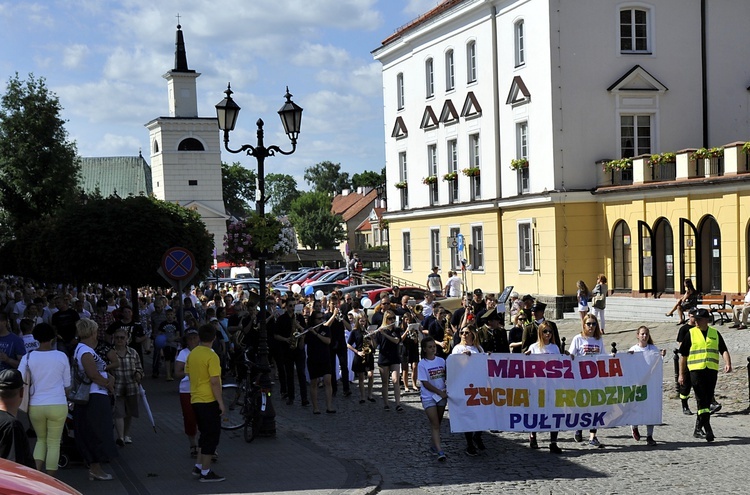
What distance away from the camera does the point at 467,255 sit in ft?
141

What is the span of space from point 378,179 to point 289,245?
123165mm

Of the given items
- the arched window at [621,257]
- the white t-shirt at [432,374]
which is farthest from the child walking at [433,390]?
the arched window at [621,257]

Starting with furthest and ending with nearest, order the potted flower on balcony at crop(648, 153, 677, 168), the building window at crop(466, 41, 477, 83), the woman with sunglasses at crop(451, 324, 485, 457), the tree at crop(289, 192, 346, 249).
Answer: the tree at crop(289, 192, 346, 249)
the building window at crop(466, 41, 477, 83)
the potted flower on balcony at crop(648, 153, 677, 168)
the woman with sunglasses at crop(451, 324, 485, 457)

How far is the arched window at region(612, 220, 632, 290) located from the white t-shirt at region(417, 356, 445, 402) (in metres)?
22.9

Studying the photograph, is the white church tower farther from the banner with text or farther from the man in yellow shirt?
the man in yellow shirt

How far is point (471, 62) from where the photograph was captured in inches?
1663

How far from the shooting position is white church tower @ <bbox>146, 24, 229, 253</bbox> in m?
99.1

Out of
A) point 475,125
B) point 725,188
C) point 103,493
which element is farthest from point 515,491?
point 475,125

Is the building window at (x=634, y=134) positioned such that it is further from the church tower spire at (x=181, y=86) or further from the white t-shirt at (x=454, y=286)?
the church tower spire at (x=181, y=86)

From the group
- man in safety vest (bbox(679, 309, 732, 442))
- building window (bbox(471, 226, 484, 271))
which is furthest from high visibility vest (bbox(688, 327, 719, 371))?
building window (bbox(471, 226, 484, 271))

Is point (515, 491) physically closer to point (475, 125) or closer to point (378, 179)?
point (475, 125)

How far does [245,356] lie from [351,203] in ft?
379

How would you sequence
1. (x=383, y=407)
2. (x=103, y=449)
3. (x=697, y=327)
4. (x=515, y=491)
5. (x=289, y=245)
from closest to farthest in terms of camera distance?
(x=515, y=491) < (x=103, y=449) < (x=697, y=327) < (x=383, y=407) < (x=289, y=245)

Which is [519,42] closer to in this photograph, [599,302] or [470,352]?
[599,302]
